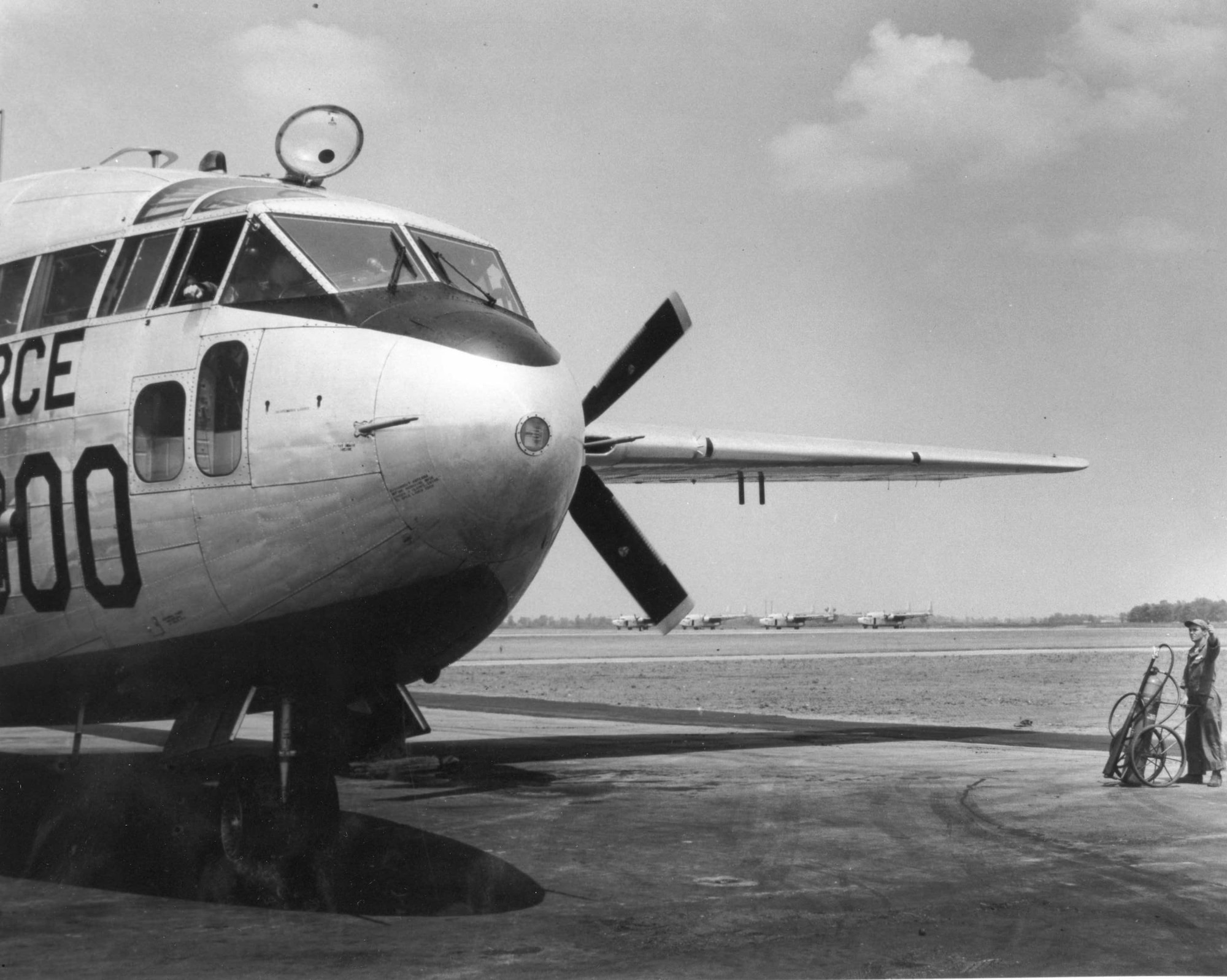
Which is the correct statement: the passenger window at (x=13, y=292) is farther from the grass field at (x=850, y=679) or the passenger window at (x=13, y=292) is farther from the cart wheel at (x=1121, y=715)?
the grass field at (x=850, y=679)

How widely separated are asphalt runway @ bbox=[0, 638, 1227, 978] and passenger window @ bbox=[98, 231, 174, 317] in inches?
132

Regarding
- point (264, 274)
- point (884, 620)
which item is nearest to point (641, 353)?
point (264, 274)

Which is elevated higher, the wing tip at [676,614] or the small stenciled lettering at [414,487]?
the small stenciled lettering at [414,487]

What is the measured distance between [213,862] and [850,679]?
31927mm

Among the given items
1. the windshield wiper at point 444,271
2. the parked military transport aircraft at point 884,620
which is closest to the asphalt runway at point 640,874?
the windshield wiper at point 444,271

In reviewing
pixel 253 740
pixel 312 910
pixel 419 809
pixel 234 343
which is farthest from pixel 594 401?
pixel 253 740

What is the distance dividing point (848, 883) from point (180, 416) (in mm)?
5861

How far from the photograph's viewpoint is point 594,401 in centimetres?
1563

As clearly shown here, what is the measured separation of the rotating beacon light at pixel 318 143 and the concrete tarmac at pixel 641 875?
198 inches

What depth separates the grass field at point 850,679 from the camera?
96.1ft

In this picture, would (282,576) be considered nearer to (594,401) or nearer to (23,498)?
(23,498)

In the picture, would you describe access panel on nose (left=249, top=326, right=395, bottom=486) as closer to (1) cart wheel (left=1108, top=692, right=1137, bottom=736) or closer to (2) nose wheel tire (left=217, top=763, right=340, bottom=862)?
(2) nose wheel tire (left=217, top=763, right=340, bottom=862)

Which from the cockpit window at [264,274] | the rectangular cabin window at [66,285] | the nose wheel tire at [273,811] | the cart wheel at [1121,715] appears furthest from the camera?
the cart wheel at [1121,715]

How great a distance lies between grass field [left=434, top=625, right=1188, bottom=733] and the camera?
2928 centimetres
